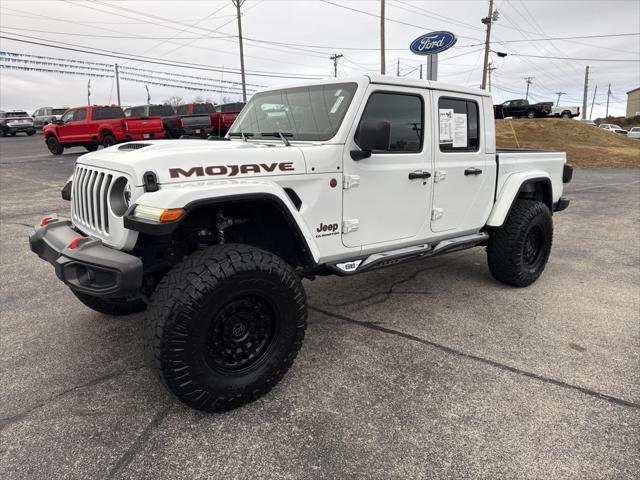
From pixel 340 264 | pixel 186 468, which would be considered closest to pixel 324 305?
pixel 340 264

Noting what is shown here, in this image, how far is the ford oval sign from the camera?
10906 mm

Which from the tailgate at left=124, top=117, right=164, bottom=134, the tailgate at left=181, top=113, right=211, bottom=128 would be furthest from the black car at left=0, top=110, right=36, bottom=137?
the tailgate at left=181, top=113, right=211, bottom=128

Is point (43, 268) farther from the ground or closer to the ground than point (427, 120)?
closer to the ground

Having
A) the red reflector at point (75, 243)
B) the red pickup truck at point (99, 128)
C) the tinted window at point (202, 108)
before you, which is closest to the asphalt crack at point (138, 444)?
the red reflector at point (75, 243)

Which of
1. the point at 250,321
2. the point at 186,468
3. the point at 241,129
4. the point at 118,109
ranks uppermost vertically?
the point at 118,109

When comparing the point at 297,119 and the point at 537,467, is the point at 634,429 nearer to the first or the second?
the point at 537,467

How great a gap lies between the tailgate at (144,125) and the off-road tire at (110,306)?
545 inches

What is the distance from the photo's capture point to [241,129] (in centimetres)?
379

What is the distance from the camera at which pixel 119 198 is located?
265 centimetres

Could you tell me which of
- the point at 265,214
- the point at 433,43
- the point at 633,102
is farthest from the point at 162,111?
the point at 633,102

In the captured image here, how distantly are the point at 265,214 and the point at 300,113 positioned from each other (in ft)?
2.96

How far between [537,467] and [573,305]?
2.42 m

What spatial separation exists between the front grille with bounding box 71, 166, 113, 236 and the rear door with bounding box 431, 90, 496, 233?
7.90ft

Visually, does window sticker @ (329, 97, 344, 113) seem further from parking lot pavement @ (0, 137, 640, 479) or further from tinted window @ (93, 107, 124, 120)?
tinted window @ (93, 107, 124, 120)
